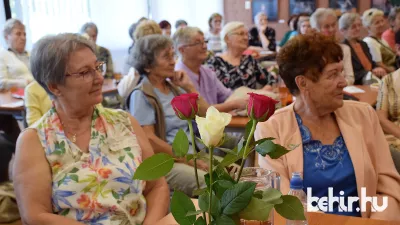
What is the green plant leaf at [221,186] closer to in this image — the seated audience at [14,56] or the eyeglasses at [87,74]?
the eyeglasses at [87,74]

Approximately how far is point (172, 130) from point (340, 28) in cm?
323

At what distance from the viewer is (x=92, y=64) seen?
1.99 metres

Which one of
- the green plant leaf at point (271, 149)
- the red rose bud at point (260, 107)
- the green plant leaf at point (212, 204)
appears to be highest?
the red rose bud at point (260, 107)

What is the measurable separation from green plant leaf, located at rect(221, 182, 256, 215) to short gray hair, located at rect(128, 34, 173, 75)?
2.28 metres

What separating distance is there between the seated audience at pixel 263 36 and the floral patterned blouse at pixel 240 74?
5229 millimetres

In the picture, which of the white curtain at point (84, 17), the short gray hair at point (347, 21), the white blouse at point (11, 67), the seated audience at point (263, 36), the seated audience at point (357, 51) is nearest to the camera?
the seated audience at point (357, 51)

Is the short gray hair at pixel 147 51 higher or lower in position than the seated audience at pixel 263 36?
higher

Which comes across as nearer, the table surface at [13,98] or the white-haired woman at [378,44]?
the table surface at [13,98]

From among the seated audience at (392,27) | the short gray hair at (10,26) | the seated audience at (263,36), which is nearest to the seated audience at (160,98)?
the short gray hair at (10,26)

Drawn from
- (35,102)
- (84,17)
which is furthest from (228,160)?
(84,17)

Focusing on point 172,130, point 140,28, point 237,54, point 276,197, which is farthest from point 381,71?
point 276,197

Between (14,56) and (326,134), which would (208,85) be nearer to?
(326,134)

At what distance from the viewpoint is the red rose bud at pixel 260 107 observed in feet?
3.16

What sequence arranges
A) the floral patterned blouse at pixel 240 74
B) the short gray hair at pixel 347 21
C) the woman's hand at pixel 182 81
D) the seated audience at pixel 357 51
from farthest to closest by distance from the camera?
the short gray hair at pixel 347 21 < the seated audience at pixel 357 51 < the floral patterned blouse at pixel 240 74 < the woman's hand at pixel 182 81
